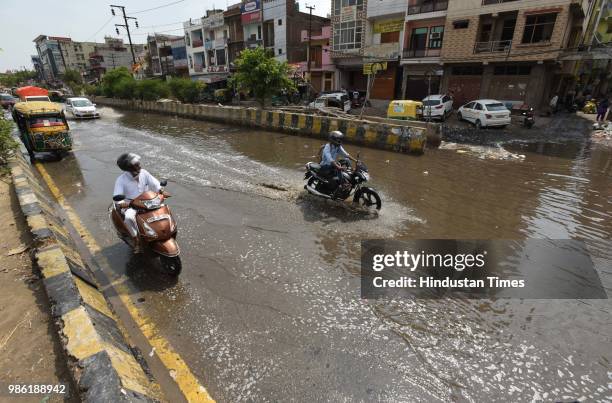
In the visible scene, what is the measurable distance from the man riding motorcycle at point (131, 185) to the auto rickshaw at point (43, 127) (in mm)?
9609

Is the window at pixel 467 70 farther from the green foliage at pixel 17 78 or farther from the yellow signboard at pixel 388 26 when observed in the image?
the green foliage at pixel 17 78

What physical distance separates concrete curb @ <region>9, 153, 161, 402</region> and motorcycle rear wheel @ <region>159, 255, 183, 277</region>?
0.85 meters

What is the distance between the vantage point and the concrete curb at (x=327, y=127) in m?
12.5

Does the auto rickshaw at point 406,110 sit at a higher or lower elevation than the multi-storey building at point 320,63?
lower

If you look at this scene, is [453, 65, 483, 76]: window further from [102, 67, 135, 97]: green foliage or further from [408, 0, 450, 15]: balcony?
[102, 67, 135, 97]: green foliage

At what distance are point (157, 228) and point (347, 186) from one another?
157 inches

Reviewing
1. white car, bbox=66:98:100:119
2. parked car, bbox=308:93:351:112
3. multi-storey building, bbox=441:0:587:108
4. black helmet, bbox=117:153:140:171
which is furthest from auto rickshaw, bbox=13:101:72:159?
multi-storey building, bbox=441:0:587:108

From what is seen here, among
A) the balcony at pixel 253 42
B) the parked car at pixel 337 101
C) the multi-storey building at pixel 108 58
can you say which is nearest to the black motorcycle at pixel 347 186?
the parked car at pixel 337 101

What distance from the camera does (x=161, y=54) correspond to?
57.2 m

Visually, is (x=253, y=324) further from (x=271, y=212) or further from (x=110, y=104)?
(x=110, y=104)

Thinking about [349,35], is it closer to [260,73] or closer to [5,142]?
[260,73]

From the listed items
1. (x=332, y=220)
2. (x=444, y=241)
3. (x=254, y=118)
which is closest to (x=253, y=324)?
(x=332, y=220)

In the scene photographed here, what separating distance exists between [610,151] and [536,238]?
10.7 meters

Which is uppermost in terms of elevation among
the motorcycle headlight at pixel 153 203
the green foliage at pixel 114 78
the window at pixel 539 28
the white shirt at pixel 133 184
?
the window at pixel 539 28
